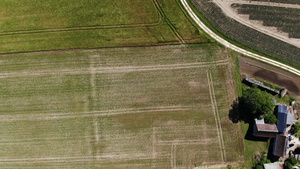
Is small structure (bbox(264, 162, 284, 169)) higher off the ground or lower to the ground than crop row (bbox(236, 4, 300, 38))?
lower

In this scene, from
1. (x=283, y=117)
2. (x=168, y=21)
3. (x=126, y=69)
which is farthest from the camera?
(x=168, y=21)

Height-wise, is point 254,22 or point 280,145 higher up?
point 254,22

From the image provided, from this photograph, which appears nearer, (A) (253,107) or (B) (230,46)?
(A) (253,107)

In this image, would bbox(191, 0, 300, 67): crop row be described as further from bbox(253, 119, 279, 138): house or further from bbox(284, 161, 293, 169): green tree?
bbox(284, 161, 293, 169): green tree

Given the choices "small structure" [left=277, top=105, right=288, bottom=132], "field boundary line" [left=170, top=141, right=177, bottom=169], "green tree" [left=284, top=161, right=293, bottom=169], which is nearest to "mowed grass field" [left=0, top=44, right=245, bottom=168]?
"field boundary line" [left=170, top=141, right=177, bottom=169]

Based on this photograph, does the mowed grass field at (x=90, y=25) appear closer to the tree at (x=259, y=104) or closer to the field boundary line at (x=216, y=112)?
the field boundary line at (x=216, y=112)

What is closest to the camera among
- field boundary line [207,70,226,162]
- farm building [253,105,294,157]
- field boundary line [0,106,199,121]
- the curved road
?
farm building [253,105,294,157]

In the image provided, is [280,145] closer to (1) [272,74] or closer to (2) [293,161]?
(2) [293,161]

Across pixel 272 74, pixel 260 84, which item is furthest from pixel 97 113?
pixel 272 74
